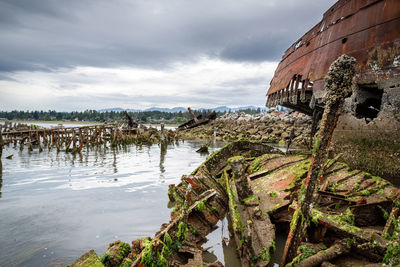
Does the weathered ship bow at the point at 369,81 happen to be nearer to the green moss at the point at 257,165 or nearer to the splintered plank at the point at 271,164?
the splintered plank at the point at 271,164

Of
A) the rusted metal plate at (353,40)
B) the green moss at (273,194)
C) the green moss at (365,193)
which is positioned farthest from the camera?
the rusted metal plate at (353,40)

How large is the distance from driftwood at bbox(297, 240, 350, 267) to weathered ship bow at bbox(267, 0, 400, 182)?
11.0ft

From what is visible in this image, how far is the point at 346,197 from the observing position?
4.48 meters

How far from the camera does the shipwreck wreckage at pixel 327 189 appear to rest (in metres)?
3.24

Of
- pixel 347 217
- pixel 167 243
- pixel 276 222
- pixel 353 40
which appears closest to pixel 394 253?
pixel 347 217

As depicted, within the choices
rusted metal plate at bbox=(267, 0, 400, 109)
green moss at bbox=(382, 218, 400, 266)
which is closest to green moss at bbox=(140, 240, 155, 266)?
green moss at bbox=(382, 218, 400, 266)

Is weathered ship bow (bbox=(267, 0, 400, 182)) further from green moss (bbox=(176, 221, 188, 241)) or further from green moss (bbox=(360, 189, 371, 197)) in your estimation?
green moss (bbox=(176, 221, 188, 241))

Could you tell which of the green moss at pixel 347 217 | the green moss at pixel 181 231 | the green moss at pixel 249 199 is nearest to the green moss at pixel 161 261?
the green moss at pixel 181 231

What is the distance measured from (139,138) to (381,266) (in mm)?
27760

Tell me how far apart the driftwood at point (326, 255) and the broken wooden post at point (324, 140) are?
0.20 meters

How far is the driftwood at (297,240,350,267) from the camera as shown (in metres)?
3.10

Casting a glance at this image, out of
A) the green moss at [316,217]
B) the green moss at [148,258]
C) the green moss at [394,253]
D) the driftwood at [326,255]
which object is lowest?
the green moss at [148,258]

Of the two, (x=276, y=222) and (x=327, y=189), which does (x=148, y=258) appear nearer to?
(x=276, y=222)

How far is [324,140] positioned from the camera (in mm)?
3258
